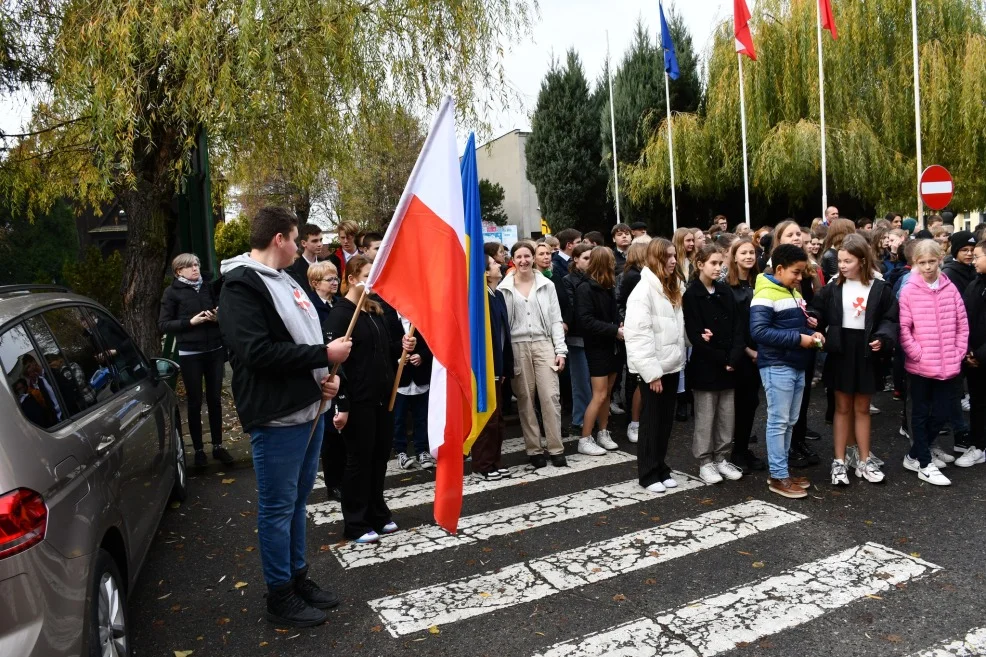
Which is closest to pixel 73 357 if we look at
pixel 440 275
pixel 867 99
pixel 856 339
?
pixel 440 275

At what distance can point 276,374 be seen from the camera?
12.8ft

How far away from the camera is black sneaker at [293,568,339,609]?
4309mm

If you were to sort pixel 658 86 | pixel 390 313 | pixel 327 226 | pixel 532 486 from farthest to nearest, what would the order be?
pixel 327 226
pixel 658 86
pixel 390 313
pixel 532 486

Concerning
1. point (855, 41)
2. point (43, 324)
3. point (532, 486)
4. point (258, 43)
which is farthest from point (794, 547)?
point (855, 41)

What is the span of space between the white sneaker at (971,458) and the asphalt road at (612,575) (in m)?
0.09

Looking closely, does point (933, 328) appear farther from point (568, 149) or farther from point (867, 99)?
point (568, 149)

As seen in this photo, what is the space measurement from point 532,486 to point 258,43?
5.83 metres

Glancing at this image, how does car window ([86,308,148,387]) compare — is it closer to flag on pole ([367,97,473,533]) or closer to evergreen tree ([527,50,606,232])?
flag on pole ([367,97,473,533])

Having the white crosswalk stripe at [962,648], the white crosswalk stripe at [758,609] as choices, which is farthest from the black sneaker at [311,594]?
the white crosswalk stripe at [962,648]

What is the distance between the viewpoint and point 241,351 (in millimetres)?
3805

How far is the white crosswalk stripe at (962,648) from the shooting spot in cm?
360

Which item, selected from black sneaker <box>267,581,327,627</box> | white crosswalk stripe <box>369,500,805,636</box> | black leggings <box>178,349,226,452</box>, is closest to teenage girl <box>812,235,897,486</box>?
white crosswalk stripe <box>369,500,805,636</box>

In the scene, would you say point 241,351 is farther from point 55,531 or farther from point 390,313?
point 390,313

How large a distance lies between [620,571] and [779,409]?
2074 mm
